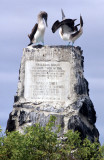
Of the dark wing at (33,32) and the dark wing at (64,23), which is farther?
the dark wing at (33,32)

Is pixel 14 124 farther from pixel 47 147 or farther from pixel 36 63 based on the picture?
pixel 47 147

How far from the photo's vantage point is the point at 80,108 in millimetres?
14031

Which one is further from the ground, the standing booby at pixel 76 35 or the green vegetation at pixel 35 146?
the standing booby at pixel 76 35

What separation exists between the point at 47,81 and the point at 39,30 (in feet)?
5.31

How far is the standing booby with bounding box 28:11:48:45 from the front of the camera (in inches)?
585

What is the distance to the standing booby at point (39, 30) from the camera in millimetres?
14859

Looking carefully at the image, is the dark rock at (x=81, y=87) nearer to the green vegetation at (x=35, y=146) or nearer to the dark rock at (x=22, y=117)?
the dark rock at (x=22, y=117)

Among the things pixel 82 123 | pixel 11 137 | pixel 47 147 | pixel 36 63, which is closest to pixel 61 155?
pixel 47 147

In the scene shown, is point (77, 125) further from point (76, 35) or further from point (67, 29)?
point (67, 29)

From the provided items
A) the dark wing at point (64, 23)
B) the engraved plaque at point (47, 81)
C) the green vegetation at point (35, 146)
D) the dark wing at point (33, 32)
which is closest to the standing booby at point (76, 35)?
the dark wing at point (64, 23)

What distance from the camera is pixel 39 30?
14875 mm

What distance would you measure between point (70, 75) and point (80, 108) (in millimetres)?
994

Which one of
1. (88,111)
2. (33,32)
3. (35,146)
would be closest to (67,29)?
(33,32)

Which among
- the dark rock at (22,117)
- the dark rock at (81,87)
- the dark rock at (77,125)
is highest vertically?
the dark rock at (81,87)
